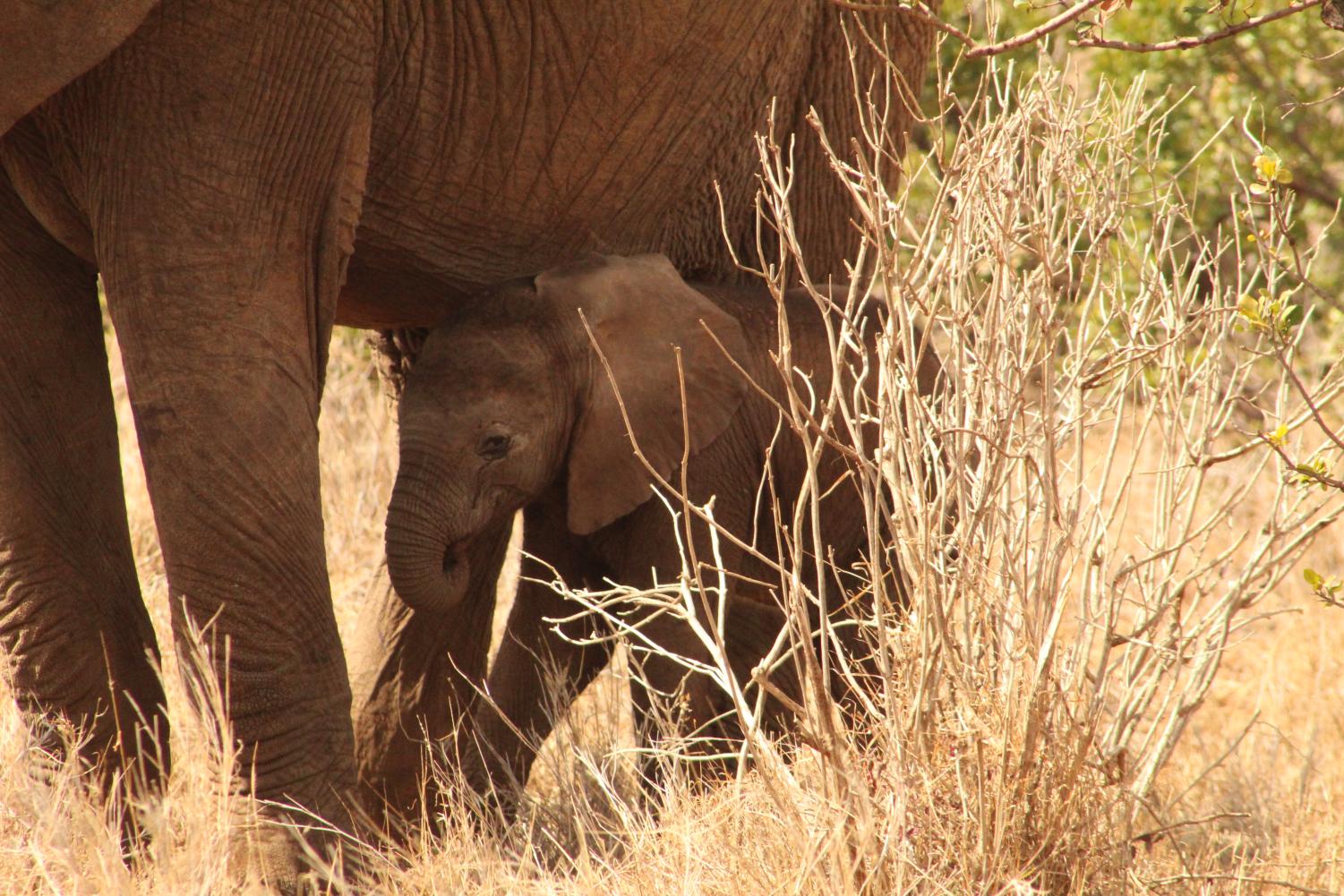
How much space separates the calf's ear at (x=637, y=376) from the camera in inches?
141

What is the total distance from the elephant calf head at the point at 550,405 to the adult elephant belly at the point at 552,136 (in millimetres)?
148

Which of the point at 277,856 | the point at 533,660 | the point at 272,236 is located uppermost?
the point at 272,236

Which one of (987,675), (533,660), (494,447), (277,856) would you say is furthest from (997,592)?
(533,660)

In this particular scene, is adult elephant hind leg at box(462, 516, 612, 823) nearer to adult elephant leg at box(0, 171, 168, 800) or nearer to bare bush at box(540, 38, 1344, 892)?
adult elephant leg at box(0, 171, 168, 800)

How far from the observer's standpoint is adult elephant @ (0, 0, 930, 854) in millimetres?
2967

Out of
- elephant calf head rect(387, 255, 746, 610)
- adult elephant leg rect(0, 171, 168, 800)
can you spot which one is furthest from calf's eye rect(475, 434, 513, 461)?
adult elephant leg rect(0, 171, 168, 800)

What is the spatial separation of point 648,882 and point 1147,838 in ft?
2.51

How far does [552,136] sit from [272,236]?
0.71 metres

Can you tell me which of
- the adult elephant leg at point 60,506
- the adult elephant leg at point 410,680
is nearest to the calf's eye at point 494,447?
the adult elephant leg at point 410,680

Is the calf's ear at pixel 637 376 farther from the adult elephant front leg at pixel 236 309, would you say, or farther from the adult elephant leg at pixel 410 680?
the adult elephant front leg at pixel 236 309

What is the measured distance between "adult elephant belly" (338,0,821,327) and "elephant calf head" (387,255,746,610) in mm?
148

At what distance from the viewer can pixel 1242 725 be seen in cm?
467

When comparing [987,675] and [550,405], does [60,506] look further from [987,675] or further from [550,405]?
[987,675]

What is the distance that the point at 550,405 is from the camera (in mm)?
3562
